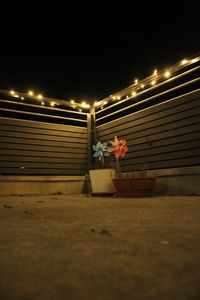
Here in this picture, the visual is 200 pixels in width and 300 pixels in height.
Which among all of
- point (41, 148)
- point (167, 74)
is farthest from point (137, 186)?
point (41, 148)

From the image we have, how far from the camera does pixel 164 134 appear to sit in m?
4.66

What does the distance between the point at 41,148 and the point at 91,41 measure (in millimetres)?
2526

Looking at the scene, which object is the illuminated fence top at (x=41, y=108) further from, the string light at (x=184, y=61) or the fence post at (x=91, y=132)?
the string light at (x=184, y=61)

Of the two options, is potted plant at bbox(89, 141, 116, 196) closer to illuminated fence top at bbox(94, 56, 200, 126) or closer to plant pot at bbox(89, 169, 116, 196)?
plant pot at bbox(89, 169, 116, 196)

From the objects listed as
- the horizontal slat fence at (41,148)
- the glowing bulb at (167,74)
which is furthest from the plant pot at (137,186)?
the horizontal slat fence at (41,148)

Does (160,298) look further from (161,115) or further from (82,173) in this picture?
(82,173)

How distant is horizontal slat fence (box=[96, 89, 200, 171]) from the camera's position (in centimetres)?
421

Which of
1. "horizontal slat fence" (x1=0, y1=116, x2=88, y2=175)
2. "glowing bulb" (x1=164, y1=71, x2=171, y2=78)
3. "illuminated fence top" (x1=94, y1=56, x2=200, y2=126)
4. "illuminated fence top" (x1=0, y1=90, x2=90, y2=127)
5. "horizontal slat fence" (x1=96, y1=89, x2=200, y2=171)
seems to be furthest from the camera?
"illuminated fence top" (x1=0, y1=90, x2=90, y2=127)

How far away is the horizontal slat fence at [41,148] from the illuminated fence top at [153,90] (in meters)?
0.78

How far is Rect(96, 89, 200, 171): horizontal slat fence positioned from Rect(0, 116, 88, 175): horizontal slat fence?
1046 mm

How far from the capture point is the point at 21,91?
552 centimetres

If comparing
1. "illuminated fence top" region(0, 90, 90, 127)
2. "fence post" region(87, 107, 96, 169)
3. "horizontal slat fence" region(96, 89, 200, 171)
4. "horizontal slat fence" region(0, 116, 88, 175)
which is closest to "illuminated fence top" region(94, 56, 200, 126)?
"fence post" region(87, 107, 96, 169)

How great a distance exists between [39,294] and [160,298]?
9.0 inches

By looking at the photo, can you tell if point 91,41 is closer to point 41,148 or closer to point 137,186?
point 137,186
